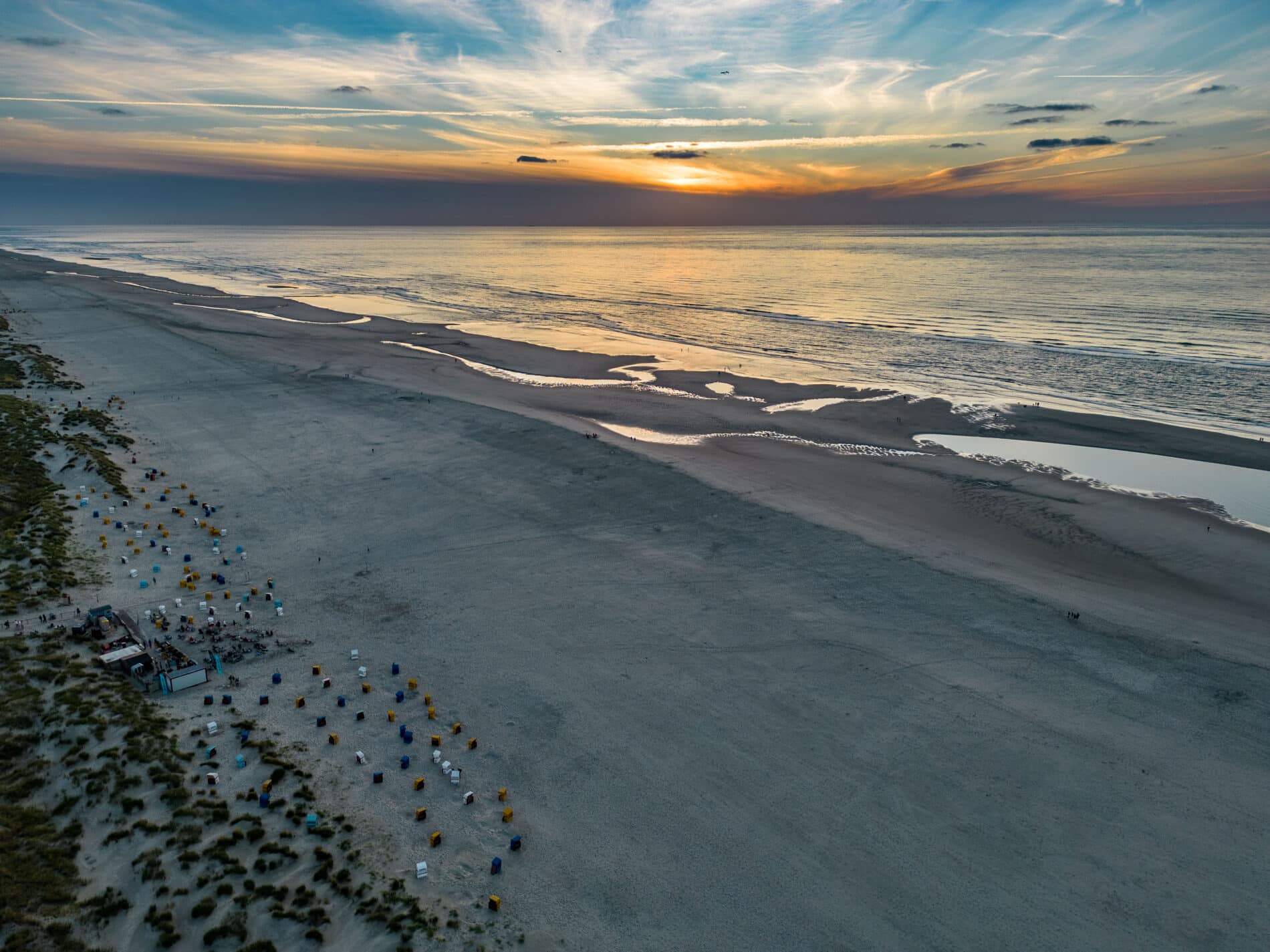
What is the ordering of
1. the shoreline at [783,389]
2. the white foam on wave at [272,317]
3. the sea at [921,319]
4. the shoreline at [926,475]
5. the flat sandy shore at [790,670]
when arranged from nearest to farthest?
1. the flat sandy shore at [790,670]
2. the shoreline at [926,475]
3. the shoreline at [783,389]
4. the sea at [921,319]
5. the white foam on wave at [272,317]

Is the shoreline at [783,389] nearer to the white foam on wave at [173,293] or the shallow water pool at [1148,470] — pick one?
the shallow water pool at [1148,470]

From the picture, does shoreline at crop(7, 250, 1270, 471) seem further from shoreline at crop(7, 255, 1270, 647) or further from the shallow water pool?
the shallow water pool

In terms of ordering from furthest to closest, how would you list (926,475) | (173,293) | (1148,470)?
1. (173,293)
2. (1148,470)
3. (926,475)

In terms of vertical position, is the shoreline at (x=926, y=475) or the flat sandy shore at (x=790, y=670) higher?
the shoreline at (x=926, y=475)

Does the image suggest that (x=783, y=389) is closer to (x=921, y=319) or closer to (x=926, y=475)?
(x=926, y=475)

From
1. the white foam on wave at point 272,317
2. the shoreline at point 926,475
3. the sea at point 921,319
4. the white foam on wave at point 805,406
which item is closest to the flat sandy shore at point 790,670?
the shoreline at point 926,475

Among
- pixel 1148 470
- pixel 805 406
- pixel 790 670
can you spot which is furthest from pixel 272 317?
pixel 1148 470

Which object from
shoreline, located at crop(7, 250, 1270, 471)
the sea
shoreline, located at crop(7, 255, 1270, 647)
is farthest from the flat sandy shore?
the sea

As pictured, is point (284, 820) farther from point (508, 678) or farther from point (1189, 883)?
point (1189, 883)

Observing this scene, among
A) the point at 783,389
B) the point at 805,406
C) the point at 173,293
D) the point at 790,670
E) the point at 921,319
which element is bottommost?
the point at 790,670
